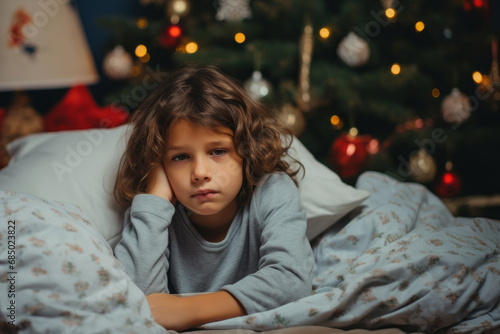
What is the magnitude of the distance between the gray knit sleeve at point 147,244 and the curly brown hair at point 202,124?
7 cm

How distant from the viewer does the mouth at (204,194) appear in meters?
0.96

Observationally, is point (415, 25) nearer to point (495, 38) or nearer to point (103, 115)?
point (495, 38)

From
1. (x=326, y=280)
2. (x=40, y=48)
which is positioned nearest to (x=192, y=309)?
Answer: (x=326, y=280)

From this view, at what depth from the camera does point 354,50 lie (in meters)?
1.87

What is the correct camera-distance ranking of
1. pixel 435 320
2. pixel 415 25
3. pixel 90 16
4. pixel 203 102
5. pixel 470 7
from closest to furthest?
pixel 435 320, pixel 203 102, pixel 470 7, pixel 415 25, pixel 90 16

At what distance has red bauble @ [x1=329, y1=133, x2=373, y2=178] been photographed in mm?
1730

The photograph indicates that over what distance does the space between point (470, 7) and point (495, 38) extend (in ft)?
0.51

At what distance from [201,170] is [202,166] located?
1 cm

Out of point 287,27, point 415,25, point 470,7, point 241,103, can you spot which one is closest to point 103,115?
point 287,27

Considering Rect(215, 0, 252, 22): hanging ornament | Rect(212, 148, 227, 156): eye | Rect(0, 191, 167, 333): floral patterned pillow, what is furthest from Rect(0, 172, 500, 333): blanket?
Rect(215, 0, 252, 22): hanging ornament

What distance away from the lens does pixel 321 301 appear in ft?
2.79

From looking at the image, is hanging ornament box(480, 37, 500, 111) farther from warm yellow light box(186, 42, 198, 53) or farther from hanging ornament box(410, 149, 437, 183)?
warm yellow light box(186, 42, 198, 53)

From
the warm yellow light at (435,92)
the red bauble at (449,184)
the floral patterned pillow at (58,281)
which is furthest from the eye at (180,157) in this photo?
the warm yellow light at (435,92)

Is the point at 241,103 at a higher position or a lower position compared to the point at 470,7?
lower
